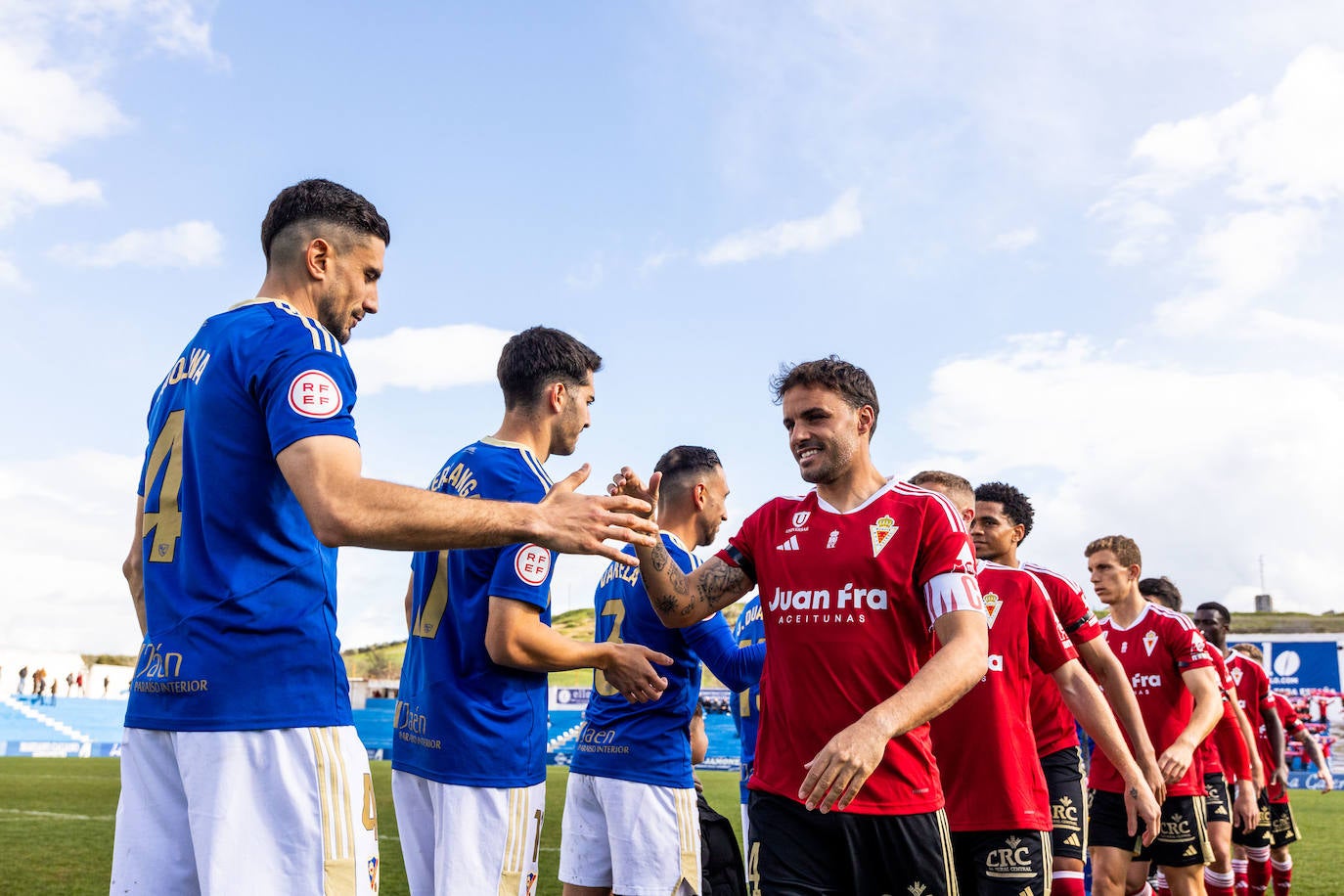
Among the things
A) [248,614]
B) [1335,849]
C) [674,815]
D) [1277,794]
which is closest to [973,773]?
[674,815]

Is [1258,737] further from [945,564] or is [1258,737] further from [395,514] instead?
[395,514]

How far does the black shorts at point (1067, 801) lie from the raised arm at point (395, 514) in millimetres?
4378

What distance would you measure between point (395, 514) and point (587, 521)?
0.52m

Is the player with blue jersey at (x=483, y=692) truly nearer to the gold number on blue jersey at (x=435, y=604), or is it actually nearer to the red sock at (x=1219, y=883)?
the gold number on blue jersey at (x=435, y=604)

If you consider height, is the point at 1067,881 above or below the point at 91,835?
above

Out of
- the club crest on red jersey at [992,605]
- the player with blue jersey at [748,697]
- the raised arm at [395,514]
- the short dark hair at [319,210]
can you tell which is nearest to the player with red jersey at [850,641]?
the raised arm at [395,514]

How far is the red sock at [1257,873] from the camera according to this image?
11.0 metres

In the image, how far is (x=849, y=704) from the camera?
399cm

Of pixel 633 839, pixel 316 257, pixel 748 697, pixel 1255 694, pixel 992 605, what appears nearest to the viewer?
pixel 316 257

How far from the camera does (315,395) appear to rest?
284cm

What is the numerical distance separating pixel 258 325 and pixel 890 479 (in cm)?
254

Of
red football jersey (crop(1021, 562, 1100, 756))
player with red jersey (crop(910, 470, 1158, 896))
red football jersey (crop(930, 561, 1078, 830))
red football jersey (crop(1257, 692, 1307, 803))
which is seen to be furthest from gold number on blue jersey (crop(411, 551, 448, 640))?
red football jersey (crop(1257, 692, 1307, 803))

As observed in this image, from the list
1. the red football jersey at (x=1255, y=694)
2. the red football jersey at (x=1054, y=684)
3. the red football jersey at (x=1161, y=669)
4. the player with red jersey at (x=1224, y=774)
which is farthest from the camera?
the red football jersey at (x=1255, y=694)

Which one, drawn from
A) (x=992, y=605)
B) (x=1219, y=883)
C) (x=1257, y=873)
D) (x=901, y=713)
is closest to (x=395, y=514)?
(x=901, y=713)
